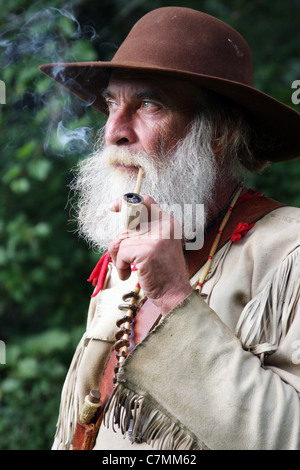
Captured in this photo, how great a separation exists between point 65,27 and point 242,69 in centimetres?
164

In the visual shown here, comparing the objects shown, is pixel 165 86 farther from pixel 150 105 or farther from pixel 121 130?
pixel 121 130

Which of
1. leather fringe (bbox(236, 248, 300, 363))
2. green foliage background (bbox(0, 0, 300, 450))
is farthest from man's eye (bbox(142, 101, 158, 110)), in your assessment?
green foliage background (bbox(0, 0, 300, 450))

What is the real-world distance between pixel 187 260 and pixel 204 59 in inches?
28.9

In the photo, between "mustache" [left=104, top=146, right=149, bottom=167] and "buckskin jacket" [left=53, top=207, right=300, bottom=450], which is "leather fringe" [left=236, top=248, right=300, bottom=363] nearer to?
Answer: "buckskin jacket" [left=53, top=207, right=300, bottom=450]

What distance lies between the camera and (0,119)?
3.84 meters

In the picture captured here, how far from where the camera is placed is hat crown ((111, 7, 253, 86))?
6.47 feet

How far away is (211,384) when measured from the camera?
1.51 meters

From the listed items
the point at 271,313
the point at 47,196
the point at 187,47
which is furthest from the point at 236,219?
the point at 47,196

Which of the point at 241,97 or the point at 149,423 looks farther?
the point at 241,97

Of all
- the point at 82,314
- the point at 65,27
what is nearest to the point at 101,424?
the point at 65,27

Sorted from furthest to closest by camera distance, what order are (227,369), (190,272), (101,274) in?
1. (101,274)
2. (190,272)
3. (227,369)

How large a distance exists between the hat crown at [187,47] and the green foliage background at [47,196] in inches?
56.7

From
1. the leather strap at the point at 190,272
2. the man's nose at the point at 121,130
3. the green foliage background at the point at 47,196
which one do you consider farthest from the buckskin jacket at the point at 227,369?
the green foliage background at the point at 47,196

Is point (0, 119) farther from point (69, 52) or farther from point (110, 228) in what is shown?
point (110, 228)
